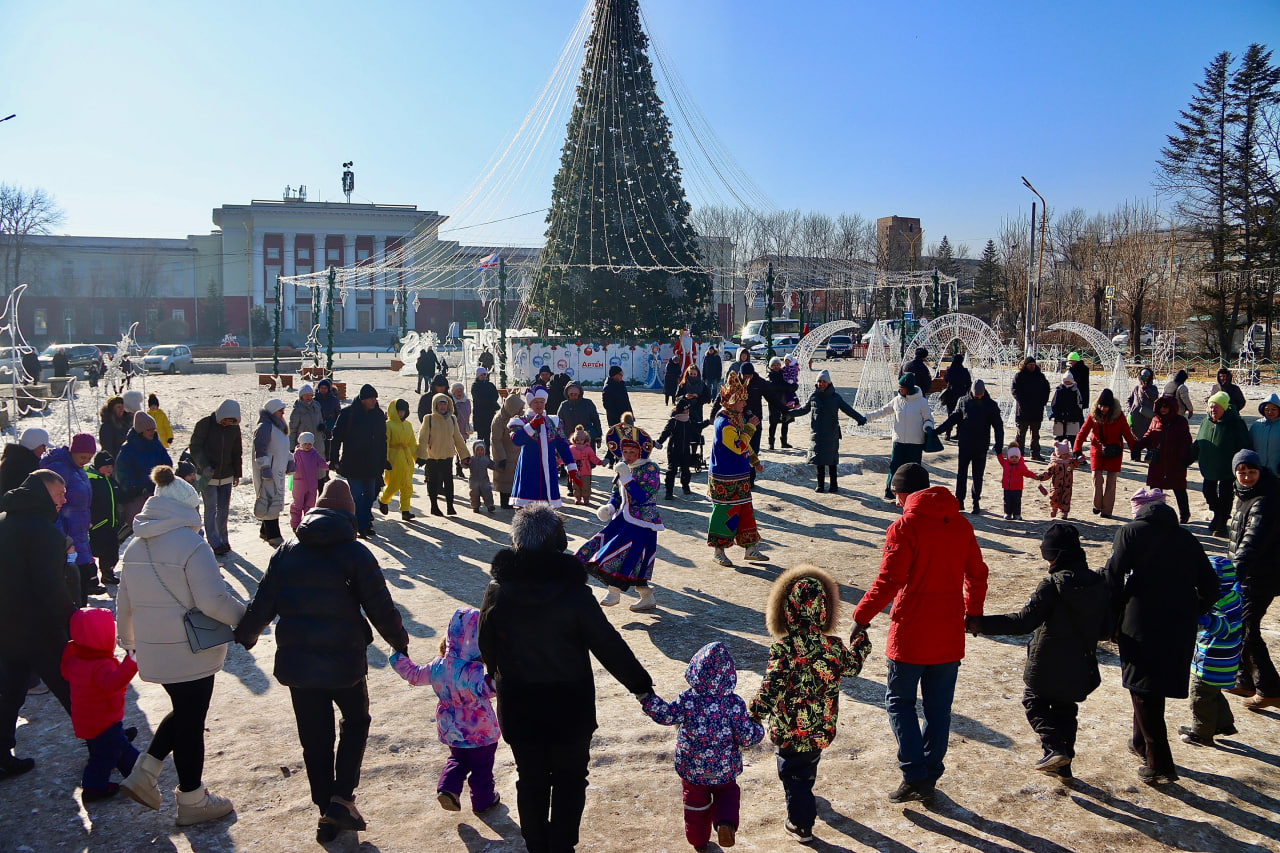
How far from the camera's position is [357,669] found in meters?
3.95

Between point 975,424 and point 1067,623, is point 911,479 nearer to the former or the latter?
point 1067,623

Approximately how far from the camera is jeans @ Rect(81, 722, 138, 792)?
172 inches

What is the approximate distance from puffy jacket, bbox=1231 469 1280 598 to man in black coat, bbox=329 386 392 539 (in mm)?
7851

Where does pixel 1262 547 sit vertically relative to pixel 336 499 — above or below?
below

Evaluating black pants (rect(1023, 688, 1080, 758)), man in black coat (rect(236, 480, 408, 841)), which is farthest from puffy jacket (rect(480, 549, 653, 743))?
black pants (rect(1023, 688, 1080, 758))

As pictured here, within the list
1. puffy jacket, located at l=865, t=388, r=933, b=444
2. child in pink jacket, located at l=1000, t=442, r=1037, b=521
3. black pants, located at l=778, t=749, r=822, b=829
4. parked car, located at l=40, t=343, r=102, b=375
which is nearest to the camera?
black pants, located at l=778, t=749, r=822, b=829

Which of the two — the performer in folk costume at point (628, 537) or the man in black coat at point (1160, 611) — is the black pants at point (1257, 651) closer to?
the man in black coat at point (1160, 611)

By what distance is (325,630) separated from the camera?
387 cm

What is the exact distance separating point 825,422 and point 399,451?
551cm

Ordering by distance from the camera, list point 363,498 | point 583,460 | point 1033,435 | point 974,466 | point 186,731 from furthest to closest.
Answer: point 1033,435 < point 583,460 < point 974,466 < point 363,498 < point 186,731

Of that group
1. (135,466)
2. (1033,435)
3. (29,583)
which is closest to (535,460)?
(135,466)

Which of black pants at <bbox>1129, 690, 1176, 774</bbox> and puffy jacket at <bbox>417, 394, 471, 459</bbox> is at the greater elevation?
puffy jacket at <bbox>417, 394, 471, 459</bbox>

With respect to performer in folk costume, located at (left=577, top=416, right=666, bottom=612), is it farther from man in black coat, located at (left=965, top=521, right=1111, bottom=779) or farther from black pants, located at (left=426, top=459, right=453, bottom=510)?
black pants, located at (left=426, top=459, right=453, bottom=510)

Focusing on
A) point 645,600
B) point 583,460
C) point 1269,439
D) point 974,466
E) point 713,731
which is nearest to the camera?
point 713,731
